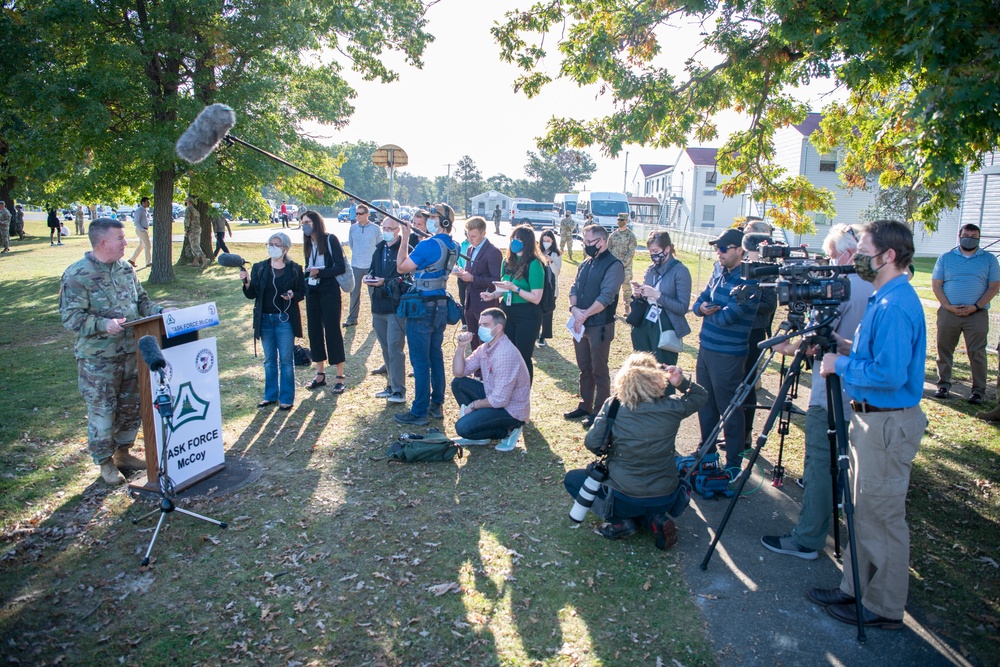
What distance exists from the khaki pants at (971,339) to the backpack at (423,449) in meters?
6.50

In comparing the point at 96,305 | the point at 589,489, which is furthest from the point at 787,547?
the point at 96,305

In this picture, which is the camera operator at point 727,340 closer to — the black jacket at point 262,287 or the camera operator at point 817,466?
the camera operator at point 817,466

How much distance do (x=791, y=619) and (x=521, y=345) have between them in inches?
149

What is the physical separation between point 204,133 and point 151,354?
224 centimetres

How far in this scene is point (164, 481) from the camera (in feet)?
15.1

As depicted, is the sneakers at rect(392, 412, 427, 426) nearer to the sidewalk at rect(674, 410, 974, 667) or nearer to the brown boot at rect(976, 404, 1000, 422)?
the sidewalk at rect(674, 410, 974, 667)

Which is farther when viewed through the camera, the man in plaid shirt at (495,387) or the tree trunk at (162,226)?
the tree trunk at (162,226)

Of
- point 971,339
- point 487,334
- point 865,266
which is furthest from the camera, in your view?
point 971,339

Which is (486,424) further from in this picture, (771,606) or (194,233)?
(194,233)

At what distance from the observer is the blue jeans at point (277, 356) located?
7.08 m

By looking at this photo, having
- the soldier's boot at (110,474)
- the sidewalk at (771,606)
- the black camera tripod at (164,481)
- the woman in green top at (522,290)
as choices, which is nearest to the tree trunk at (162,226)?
the soldier's boot at (110,474)

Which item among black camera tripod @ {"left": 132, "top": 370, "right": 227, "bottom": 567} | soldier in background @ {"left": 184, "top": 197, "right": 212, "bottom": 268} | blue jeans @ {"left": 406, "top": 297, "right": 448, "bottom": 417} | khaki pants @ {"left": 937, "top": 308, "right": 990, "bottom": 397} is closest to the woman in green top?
blue jeans @ {"left": 406, "top": 297, "right": 448, "bottom": 417}

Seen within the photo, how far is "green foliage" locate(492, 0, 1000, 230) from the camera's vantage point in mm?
4484

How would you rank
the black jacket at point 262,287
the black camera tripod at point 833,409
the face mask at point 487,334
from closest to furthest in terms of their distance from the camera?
the black camera tripod at point 833,409 < the face mask at point 487,334 < the black jacket at point 262,287
